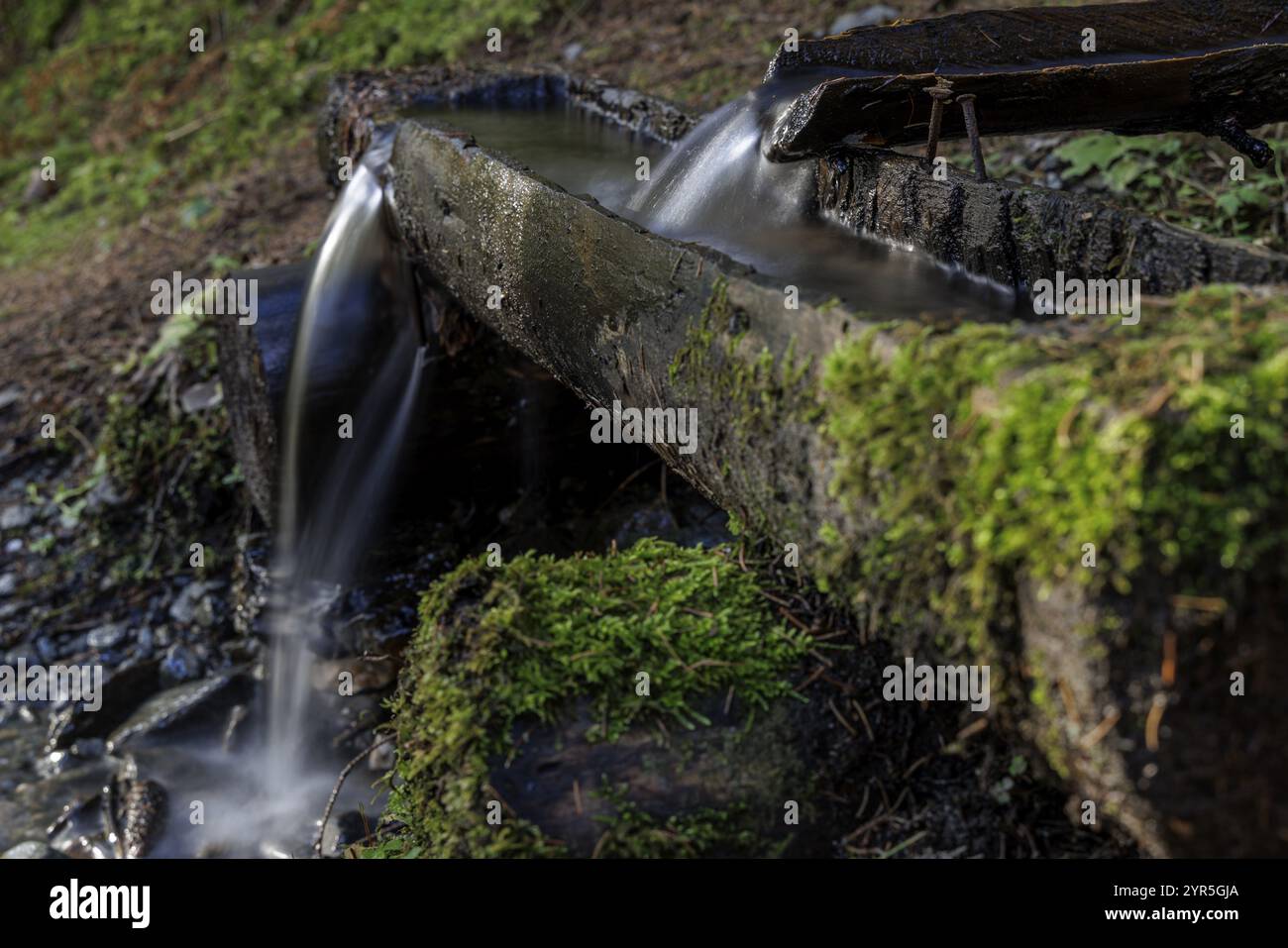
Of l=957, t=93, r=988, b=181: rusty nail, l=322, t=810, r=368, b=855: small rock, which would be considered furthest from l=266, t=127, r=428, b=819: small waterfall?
l=957, t=93, r=988, b=181: rusty nail

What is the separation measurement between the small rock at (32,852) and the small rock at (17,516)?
2456 millimetres

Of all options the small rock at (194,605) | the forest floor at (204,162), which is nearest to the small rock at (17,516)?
the forest floor at (204,162)

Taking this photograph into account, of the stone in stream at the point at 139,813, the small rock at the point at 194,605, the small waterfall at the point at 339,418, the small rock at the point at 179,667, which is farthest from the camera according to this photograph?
the small rock at the point at 194,605

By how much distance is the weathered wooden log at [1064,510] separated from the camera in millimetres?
1636

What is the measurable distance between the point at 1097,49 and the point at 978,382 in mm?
2294

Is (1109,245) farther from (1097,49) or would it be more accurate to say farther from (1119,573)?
(1119,573)

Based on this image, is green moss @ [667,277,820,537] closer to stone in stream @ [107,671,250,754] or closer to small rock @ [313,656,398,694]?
small rock @ [313,656,398,694]

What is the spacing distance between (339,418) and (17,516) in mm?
2513

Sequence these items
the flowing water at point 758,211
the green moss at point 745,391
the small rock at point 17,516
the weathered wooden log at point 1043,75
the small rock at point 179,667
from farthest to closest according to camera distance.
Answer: the small rock at point 17,516 < the small rock at point 179,667 < the weathered wooden log at point 1043,75 < the flowing water at point 758,211 < the green moss at point 745,391

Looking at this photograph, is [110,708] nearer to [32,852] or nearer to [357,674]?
[32,852]

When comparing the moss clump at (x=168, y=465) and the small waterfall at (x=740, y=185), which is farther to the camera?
the moss clump at (x=168, y=465)

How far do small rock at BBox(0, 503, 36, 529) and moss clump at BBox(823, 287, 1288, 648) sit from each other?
5328 mm

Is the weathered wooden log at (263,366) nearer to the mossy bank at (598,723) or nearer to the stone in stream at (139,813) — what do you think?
the stone in stream at (139,813)

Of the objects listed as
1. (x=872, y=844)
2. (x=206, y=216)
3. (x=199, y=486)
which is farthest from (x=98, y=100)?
(x=872, y=844)
